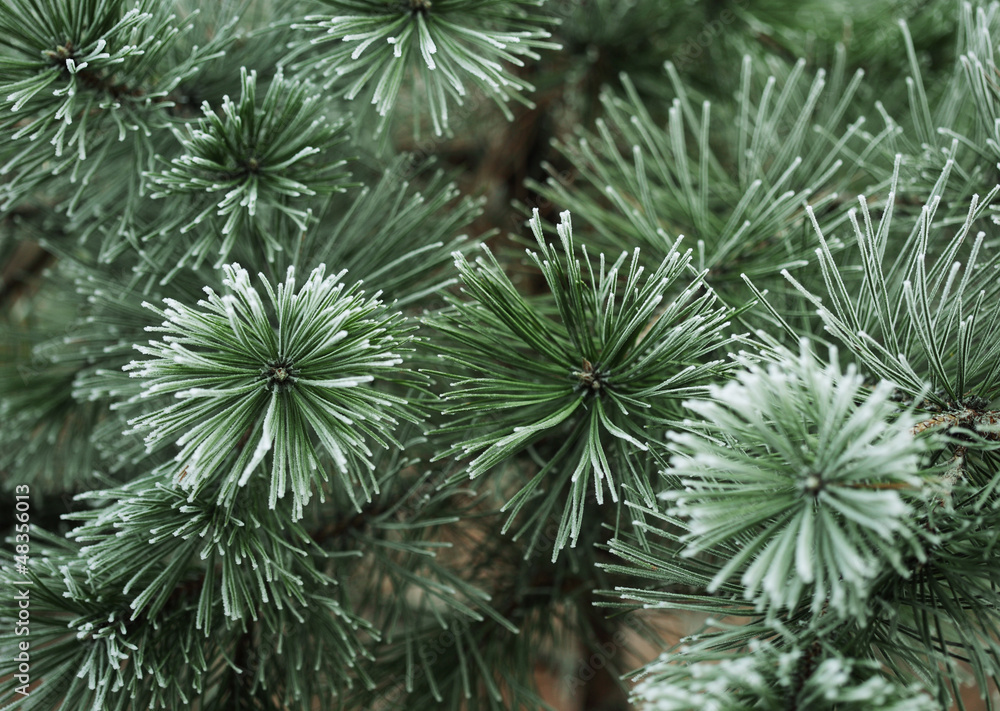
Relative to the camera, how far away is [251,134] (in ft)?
1.37

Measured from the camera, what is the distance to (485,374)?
0.42 metres

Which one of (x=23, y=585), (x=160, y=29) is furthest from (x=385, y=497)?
(x=160, y=29)

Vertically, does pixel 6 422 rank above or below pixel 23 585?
above

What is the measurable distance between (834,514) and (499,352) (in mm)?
174

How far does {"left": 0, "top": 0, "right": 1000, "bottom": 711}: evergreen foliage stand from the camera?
307 mm

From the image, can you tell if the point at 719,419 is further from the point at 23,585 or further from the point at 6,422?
the point at 6,422

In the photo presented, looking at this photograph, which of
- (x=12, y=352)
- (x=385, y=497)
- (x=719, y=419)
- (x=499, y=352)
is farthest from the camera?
(x=12, y=352)

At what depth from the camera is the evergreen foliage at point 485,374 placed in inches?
12.1
